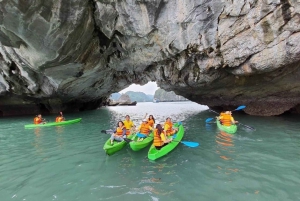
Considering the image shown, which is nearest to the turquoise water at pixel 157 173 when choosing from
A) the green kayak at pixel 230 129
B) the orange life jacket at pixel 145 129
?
the orange life jacket at pixel 145 129

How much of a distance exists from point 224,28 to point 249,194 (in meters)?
9.14

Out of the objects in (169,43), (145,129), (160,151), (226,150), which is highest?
(169,43)

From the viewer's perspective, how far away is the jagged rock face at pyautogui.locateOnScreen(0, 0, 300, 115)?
33.5 feet

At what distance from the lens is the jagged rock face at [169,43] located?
1020cm

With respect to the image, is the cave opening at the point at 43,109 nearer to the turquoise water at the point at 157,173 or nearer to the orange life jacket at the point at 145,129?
the turquoise water at the point at 157,173

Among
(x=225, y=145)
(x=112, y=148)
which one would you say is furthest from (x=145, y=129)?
(x=225, y=145)

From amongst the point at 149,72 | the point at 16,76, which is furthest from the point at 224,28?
the point at 16,76

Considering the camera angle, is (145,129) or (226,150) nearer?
(226,150)

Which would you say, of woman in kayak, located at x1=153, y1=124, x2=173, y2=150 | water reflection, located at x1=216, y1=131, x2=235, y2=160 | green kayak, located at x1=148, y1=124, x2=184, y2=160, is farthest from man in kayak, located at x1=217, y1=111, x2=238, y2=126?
woman in kayak, located at x1=153, y1=124, x2=173, y2=150

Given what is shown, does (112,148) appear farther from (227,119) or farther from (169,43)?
(169,43)

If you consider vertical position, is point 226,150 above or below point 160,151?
below

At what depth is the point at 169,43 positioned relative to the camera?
43.8ft

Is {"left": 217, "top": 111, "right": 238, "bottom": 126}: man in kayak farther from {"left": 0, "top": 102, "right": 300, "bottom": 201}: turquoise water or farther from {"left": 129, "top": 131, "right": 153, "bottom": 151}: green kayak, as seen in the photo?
{"left": 129, "top": 131, "right": 153, "bottom": 151}: green kayak

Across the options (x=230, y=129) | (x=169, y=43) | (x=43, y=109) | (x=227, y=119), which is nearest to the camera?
(x=230, y=129)
